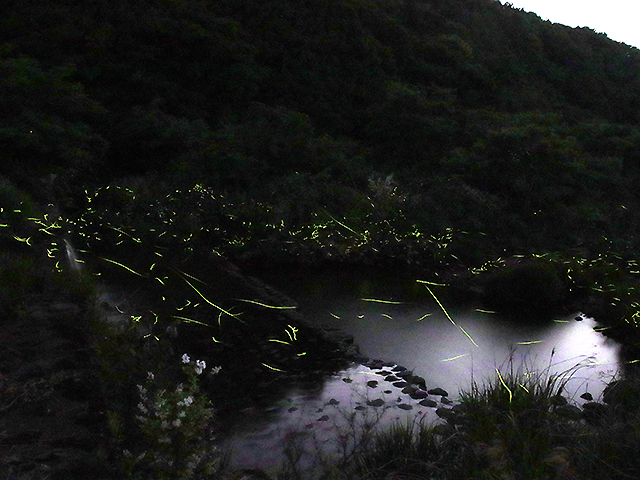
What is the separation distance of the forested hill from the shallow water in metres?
3.37

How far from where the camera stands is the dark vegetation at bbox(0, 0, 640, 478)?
9.06m

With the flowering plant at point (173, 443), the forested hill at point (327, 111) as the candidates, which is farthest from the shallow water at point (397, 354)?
the forested hill at point (327, 111)

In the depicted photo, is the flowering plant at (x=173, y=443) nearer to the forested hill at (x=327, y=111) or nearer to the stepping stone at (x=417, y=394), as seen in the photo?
the stepping stone at (x=417, y=394)

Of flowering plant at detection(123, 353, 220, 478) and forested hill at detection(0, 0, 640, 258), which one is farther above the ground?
forested hill at detection(0, 0, 640, 258)

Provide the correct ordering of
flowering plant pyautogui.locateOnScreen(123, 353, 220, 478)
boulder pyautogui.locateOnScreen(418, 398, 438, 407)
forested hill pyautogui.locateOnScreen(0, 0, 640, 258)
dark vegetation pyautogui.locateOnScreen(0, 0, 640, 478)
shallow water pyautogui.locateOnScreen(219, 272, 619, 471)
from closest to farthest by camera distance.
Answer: flowering plant pyautogui.locateOnScreen(123, 353, 220, 478)
shallow water pyautogui.locateOnScreen(219, 272, 619, 471)
boulder pyautogui.locateOnScreen(418, 398, 438, 407)
dark vegetation pyautogui.locateOnScreen(0, 0, 640, 478)
forested hill pyautogui.locateOnScreen(0, 0, 640, 258)

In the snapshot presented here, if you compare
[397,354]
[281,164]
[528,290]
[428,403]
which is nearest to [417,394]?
[428,403]

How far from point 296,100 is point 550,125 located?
7.54 m

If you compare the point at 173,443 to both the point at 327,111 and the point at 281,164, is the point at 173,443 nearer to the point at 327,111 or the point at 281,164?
the point at 281,164

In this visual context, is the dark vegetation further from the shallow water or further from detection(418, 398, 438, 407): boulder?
detection(418, 398, 438, 407): boulder

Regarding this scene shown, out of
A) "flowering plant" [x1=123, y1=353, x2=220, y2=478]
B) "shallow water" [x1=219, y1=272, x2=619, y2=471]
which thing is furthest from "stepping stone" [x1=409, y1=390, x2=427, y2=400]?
"flowering plant" [x1=123, y1=353, x2=220, y2=478]

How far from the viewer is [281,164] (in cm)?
1495

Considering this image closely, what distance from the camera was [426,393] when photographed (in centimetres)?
580

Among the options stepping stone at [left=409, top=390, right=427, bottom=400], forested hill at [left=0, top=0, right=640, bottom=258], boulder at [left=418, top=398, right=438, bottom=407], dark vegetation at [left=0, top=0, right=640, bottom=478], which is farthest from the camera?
forested hill at [left=0, top=0, right=640, bottom=258]

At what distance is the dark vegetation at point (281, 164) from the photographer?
9062 mm
